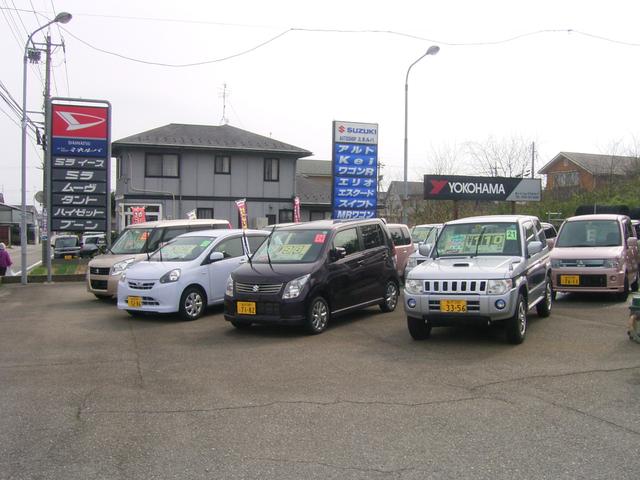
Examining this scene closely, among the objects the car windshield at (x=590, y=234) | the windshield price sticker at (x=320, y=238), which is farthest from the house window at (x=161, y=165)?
the windshield price sticker at (x=320, y=238)

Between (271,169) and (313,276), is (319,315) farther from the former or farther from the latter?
(271,169)

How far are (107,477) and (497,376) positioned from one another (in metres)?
4.33

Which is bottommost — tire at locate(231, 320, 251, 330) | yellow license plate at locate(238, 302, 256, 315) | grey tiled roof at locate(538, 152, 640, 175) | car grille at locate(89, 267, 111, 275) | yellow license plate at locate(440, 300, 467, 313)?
tire at locate(231, 320, 251, 330)

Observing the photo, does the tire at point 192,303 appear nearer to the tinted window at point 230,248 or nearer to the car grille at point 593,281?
the tinted window at point 230,248

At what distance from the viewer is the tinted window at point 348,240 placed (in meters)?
10.4

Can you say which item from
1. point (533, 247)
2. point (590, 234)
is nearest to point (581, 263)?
point (590, 234)

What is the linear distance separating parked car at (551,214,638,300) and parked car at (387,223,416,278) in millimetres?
4600

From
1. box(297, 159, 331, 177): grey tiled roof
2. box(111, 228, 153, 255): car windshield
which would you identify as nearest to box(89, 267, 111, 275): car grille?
box(111, 228, 153, 255): car windshield

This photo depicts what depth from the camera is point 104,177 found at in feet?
65.0

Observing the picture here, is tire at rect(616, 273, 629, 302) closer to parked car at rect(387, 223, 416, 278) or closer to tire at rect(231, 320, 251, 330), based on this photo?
parked car at rect(387, 223, 416, 278)

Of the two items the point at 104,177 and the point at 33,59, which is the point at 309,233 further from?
the point at 33,59

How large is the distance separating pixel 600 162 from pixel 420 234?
30.4 m

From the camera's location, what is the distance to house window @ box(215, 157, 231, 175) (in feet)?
108

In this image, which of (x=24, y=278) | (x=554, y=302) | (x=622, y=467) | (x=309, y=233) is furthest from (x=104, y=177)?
(x=622, y=467)
